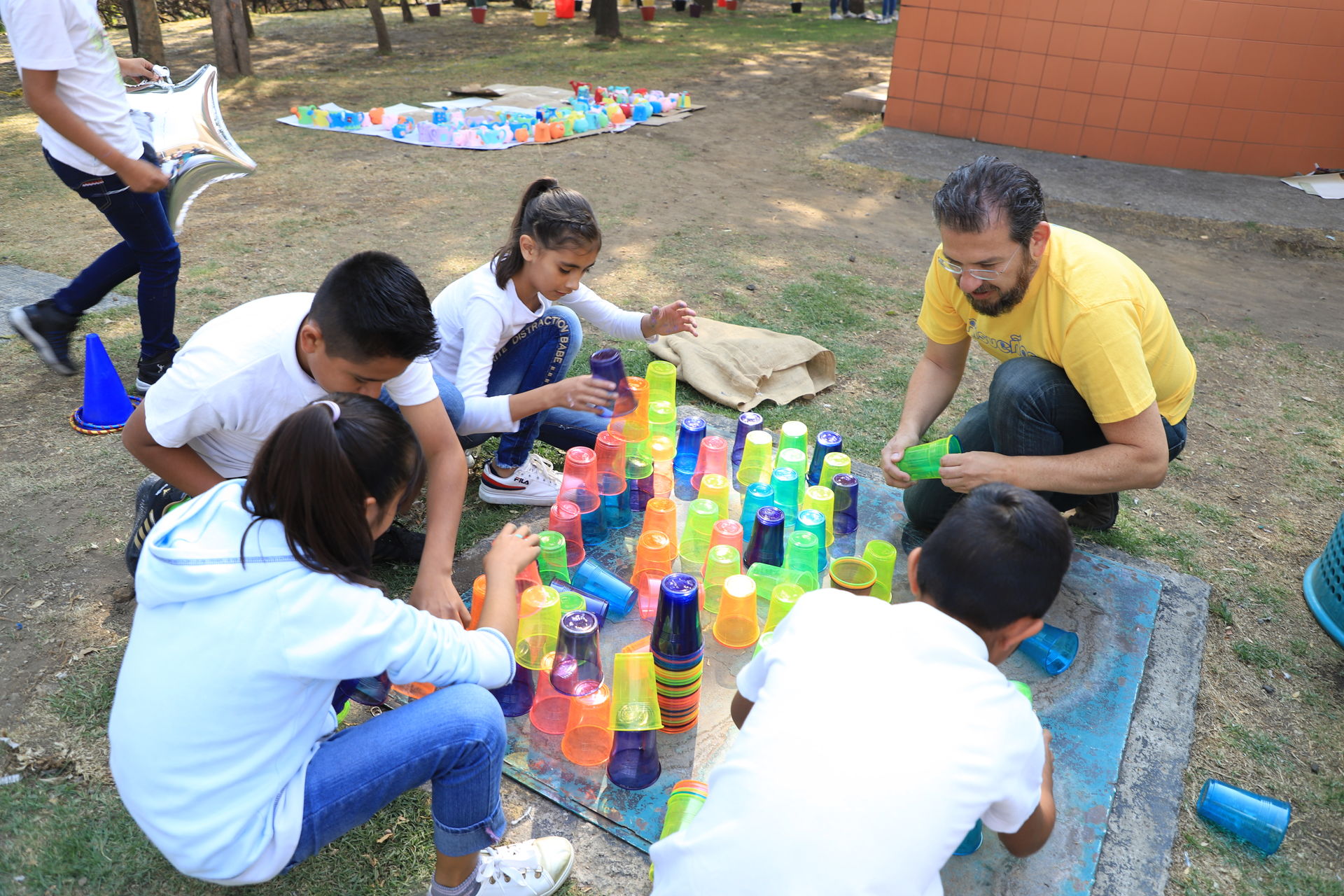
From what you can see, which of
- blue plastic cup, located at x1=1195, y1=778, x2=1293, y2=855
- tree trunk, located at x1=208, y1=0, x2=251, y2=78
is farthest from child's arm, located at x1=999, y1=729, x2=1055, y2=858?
tree trunk, located at x1=208, y1=0, x2=251, y2=78

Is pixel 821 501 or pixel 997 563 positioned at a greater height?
pixel 997 563

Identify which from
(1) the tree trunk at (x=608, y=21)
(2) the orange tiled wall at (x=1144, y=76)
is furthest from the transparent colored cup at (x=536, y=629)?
(1) the tree trunk at (x=608, y=21)

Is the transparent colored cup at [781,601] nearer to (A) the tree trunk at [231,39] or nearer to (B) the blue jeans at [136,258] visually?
(B) the blue jeans at [136,258]

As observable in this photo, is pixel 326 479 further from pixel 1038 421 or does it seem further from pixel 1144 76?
pixel 1144 76

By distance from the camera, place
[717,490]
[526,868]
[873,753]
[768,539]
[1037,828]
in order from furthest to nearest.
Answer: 1. [717,490]
2. [768,539]
3. [526,868]
4. [1037,828]
5. [873,753]

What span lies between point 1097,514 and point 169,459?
282cm

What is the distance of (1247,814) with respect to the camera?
200cm

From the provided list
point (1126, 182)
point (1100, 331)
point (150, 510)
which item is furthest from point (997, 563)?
point (1126, 182)

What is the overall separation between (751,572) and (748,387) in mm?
1290

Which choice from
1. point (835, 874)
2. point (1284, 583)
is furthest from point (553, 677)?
point (1284, 583)

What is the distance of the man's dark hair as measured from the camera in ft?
7.59

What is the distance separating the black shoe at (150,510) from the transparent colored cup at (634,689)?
4.20 feet

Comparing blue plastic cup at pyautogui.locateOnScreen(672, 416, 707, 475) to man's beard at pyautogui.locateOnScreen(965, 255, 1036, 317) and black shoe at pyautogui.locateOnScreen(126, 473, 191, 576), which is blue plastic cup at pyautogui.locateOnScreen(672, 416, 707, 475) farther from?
black shoe at pyautogui.locateOnScreen(126, 473, 191, 576)

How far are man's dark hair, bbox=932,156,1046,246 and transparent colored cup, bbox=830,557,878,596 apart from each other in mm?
966
